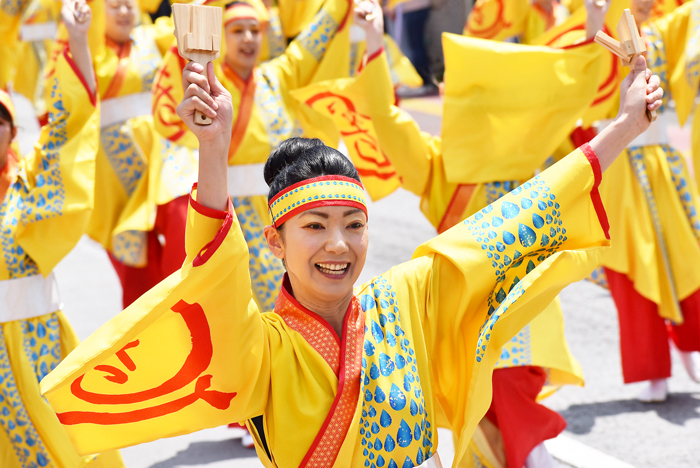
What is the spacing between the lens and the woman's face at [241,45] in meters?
3.65

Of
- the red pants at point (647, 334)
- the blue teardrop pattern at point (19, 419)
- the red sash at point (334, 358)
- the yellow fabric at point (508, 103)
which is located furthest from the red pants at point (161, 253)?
the red sash at point (334, 358)

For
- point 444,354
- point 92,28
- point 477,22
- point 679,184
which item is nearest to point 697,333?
point 679,184

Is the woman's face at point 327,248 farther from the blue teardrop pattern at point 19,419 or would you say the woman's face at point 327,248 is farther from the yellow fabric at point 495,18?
the yellow fabric at point 495,18

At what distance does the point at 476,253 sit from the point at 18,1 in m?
4.34

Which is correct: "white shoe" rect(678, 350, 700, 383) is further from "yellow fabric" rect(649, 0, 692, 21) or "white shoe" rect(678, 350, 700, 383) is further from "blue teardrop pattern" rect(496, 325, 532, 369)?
"yellow fabric" rect(649, 0, 692, 21)

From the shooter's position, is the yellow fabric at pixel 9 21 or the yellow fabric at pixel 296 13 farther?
the yellow fabric at pixel 9 21

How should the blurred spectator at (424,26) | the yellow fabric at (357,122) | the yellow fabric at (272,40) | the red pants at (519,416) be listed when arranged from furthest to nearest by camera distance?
1. the blurred spectator at (424,26)
2. the yellow fabric at (272,40)
3. the yellow fabric at (357,122)
4. the red pants at (519,416)

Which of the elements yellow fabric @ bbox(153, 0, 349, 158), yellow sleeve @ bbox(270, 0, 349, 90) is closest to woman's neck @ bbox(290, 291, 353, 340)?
yellow fabric @ bbox(153, 0, 349, 158)

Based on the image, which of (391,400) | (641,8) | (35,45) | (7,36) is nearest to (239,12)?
(641,8)

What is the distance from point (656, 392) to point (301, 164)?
2487 millimetres

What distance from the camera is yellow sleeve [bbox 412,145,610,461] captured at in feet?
6.02

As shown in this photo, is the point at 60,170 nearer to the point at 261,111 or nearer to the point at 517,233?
the point at 261,111

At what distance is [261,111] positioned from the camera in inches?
142

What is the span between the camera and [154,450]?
11.6 ft
